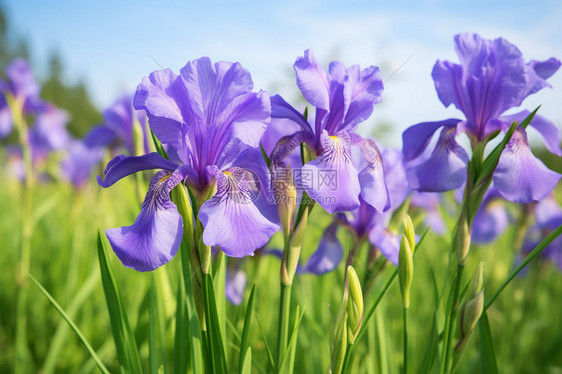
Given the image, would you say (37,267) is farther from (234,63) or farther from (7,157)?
(7,157)

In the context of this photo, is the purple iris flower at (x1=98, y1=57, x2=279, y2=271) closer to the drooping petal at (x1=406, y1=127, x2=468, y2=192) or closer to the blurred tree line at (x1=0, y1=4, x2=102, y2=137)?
the drooping petal at (x1=406, y1=127, x2=468, y2=192)

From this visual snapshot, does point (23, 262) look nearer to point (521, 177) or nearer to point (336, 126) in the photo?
point (336, 126)

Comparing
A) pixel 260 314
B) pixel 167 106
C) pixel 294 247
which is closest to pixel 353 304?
pixel 294 247

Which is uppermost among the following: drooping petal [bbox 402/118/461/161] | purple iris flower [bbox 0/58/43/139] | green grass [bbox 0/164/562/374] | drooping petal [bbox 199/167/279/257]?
purple iris flower [bbox 0/58/43/139]

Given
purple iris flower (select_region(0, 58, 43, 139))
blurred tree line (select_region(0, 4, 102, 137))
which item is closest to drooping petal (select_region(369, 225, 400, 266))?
purple iris flower (select_region(0, 58, 43, 139))

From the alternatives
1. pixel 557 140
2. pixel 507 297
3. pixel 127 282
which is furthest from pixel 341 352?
pixel 507 297

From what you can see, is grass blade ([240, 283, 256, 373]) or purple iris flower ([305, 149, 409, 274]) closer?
grass blade ([240, 283, 256, 373])
